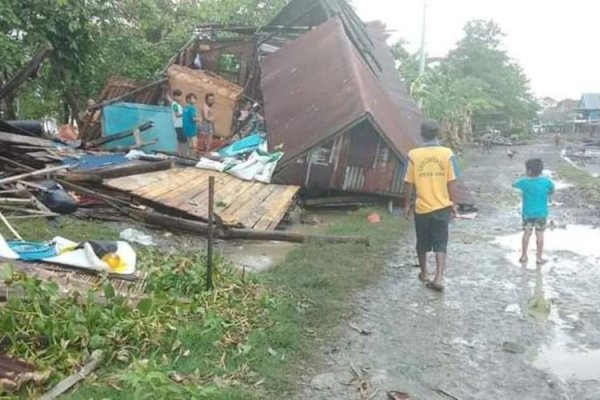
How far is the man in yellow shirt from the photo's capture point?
6.33m

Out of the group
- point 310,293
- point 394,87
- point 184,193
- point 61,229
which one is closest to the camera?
point 310,293

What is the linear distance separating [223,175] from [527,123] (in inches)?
2164

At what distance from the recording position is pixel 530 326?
5.25 m

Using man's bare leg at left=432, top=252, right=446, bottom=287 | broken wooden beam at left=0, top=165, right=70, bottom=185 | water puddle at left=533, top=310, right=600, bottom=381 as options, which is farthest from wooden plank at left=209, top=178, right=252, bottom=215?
water puddle at left=533, top=310, right=600, bottom=381

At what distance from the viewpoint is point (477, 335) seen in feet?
16.4

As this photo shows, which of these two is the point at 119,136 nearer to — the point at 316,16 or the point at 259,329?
the point at 316,16

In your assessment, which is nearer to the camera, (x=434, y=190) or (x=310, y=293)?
(x=310, y=293)

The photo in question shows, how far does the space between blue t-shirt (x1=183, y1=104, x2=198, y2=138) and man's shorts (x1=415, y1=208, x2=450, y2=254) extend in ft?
26.6

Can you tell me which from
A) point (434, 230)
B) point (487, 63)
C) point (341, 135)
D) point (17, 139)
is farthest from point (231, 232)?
point (487, 63)

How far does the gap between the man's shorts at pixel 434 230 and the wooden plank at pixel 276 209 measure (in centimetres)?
211

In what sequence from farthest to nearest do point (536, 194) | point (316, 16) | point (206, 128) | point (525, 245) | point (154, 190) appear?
point (316, 16)
point (206, 128)
point (154, 190)
point (525, 245)
point (536, 194)

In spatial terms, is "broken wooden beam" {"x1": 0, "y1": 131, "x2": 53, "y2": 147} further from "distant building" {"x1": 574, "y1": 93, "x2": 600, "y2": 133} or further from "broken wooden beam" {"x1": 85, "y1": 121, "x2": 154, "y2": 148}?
"distant building" {"x1": 574, "y1": 93, "x2": 600, "y2": 133}

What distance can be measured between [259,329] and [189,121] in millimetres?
9616

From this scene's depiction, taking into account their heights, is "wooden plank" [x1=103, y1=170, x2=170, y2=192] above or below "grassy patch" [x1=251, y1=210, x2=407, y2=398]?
above
